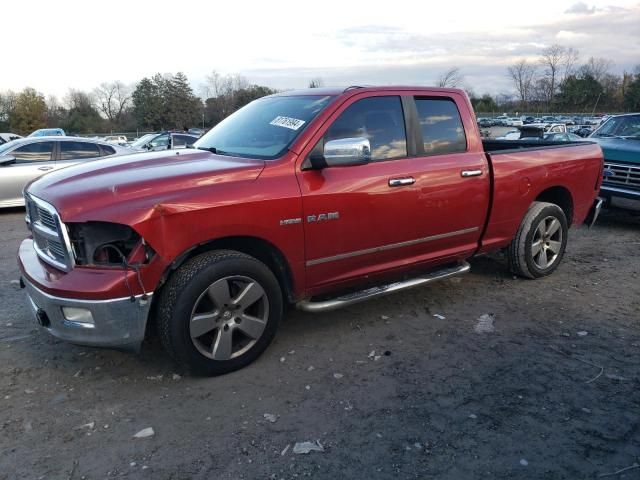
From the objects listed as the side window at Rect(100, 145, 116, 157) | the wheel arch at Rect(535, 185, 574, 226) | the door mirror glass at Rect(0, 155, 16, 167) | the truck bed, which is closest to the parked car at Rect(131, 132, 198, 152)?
the side window at Rect(100, 145, 116, 157)

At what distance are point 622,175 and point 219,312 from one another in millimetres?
7151

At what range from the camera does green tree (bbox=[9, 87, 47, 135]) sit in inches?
2263

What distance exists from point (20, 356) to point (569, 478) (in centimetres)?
372

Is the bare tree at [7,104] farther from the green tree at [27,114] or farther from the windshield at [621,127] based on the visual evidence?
the windshield at [621,127]

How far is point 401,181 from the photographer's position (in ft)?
13.3

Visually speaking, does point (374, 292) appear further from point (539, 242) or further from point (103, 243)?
point (539, 242)

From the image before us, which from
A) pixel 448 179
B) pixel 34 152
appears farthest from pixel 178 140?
pixel 448 179

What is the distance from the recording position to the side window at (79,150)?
10039 mm

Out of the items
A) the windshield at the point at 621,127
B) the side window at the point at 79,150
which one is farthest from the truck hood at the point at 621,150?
the side window at the point at 79,150

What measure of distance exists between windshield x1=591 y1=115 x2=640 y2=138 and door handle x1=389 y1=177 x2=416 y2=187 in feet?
20.7

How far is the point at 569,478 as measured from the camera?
2.58 meters

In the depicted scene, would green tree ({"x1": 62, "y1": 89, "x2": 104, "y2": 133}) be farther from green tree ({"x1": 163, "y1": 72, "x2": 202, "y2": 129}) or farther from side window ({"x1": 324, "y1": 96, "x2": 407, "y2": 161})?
side window ({"x1": 324, "y1": 96, "x2": 407, "y2": 161})

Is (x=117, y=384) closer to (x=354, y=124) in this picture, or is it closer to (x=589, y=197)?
(x=354, y=124)

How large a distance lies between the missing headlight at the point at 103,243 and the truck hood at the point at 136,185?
0.10m
